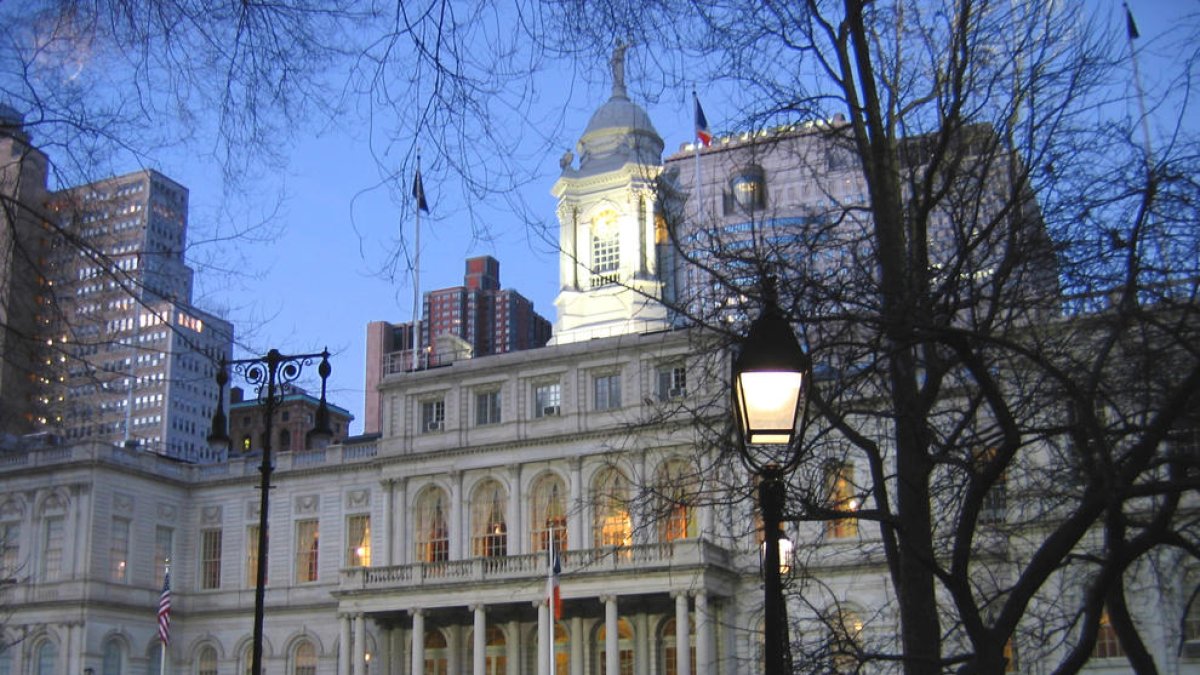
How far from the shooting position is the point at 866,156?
13273 millimetres

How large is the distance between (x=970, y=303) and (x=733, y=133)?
3.51 metres

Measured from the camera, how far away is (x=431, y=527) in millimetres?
51562

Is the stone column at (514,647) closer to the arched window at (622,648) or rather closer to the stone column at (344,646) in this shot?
the arched window at (622,648)

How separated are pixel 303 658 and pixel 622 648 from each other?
47.9 ft

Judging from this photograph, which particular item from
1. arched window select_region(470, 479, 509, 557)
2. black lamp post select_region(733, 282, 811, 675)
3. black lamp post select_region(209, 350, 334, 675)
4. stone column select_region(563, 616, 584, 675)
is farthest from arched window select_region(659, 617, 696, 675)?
black lamp post select_region(733, 282, 811, 675)

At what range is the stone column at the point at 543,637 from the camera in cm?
4466

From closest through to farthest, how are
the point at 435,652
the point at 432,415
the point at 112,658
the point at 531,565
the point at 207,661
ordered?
the point at 531,565 → the point at 435,652 → the point at 432,415 → the point at 112,658 → the point at 207,661

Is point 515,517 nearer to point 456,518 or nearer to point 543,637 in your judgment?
point 456,518

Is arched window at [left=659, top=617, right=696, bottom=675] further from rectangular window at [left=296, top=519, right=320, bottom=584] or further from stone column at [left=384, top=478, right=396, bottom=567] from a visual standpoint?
rectangular window at [left=296, top=519, right=320, bottom=584]

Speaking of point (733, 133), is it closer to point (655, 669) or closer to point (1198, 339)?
point (1198, 339)

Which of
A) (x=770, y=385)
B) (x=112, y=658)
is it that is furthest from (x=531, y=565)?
(x=770, y=385)

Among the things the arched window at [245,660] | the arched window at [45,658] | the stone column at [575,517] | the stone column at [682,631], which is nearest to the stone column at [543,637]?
the stone column at [575,517]

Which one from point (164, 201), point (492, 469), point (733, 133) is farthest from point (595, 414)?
point (164, 201)

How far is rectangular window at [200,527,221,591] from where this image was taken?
57594 millimetres
